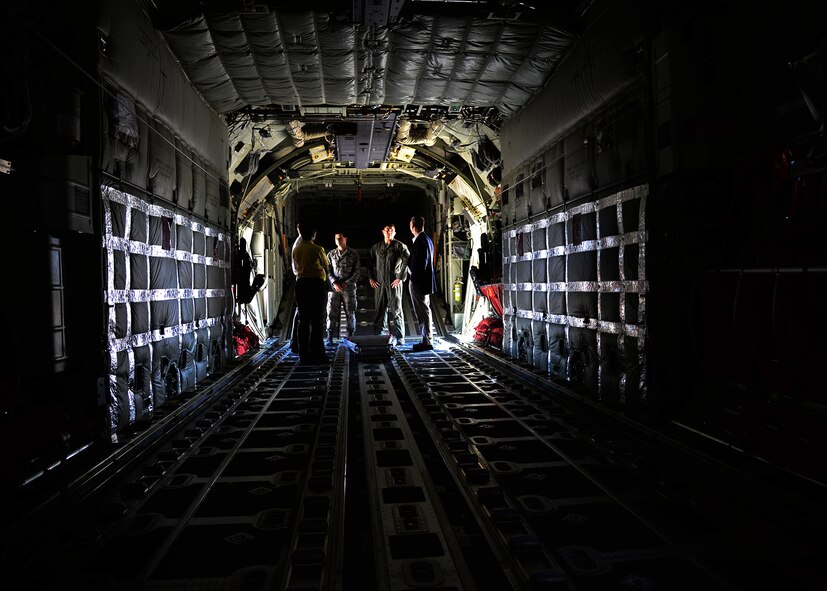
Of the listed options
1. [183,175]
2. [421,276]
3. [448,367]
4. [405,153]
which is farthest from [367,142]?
[448,367]

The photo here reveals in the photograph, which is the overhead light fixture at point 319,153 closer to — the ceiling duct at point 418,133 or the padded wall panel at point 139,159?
the ceiling duct at point 418,133

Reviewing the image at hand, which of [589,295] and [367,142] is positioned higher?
[367,142]

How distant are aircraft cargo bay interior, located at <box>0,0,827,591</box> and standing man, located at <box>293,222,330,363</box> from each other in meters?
0.86

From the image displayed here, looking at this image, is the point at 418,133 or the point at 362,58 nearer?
the point at 362,58

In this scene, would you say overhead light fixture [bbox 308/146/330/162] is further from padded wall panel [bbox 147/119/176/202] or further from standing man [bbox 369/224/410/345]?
padded wall panel [bbox 147/119/176/202]

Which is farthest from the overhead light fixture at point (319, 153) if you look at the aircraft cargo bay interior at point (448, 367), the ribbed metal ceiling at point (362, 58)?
the aircraft cargo bay interior at point (448, 367)

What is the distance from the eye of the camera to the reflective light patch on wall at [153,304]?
4.02 metres

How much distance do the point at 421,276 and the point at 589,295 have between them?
4692 mm

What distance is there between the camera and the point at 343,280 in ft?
36.1

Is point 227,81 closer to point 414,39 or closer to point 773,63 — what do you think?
point 414,39

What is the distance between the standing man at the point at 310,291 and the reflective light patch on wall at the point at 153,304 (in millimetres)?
1360

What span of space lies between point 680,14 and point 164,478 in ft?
16.4

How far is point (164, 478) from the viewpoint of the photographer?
3.26 meters

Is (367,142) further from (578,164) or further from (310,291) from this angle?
(578,164)
